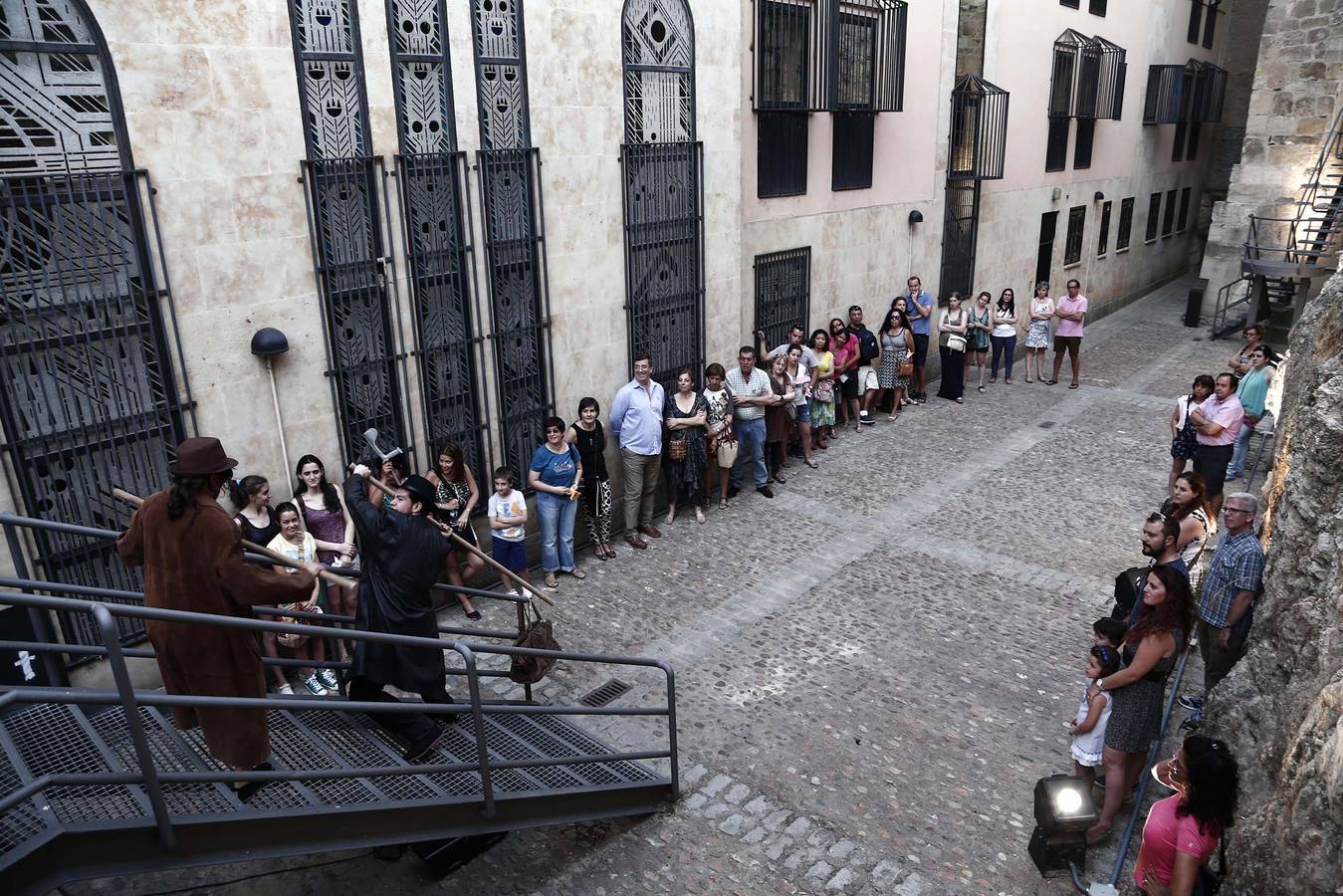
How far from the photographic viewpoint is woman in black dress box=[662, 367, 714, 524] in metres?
10.8

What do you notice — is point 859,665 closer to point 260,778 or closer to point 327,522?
point 327,522

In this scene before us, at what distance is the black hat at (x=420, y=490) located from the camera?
5203mm

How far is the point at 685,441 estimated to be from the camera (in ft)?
35.7

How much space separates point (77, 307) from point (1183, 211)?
29392mm

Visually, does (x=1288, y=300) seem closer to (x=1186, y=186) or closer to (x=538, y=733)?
(x=1186, y=186)

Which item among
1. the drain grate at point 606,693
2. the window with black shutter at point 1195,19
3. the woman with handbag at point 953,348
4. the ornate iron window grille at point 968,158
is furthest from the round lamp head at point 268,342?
the window with black shutter at point 1195,19

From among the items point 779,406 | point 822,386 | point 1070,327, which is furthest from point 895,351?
point 1070,327

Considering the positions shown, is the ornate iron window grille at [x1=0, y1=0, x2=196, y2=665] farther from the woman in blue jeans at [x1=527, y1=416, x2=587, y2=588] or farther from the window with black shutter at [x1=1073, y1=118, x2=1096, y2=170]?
the window with black shutter at [x1=1073, y1=118, x2=1096, y2=170]

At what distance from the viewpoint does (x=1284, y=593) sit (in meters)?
5.82

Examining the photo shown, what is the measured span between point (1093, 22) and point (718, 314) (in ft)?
46.1

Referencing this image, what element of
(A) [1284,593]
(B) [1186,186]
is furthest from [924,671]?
(B) [1186,186]

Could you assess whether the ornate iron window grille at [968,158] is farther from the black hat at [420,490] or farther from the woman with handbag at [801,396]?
the black hat at [420,490]

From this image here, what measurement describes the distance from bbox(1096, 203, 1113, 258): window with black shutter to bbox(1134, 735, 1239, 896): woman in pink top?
67.9 feet

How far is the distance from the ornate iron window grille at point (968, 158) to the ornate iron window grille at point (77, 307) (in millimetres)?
13429
